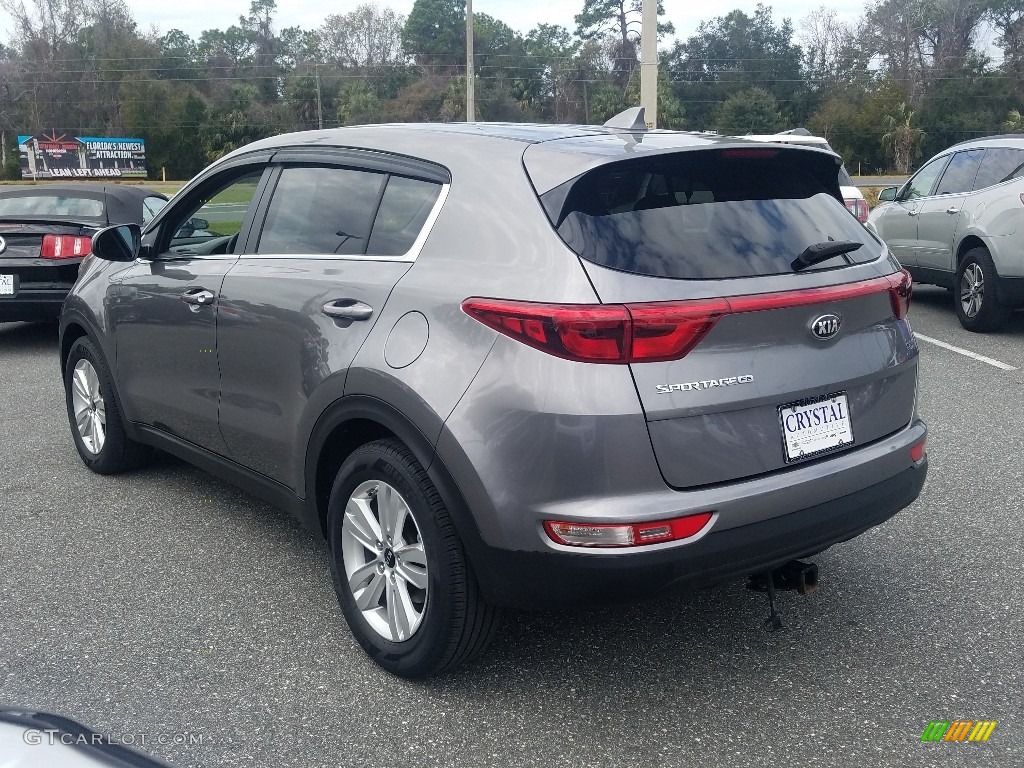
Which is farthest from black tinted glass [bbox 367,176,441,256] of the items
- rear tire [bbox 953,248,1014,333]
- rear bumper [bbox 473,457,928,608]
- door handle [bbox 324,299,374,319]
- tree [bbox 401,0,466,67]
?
tree [bbox 401,0,466,67]

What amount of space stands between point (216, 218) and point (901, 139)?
60.1 m

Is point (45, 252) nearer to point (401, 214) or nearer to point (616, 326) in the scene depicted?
point (401, 214)

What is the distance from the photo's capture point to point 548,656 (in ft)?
11.6

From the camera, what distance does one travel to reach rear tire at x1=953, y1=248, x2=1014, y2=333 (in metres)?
9.46

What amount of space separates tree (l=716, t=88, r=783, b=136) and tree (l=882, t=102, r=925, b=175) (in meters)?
6.97

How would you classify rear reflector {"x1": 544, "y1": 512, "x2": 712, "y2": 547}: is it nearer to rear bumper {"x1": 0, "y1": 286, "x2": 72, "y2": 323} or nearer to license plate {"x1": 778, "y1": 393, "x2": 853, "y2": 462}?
license plate {"x1": 778, "y1": 393, "x2": 853, "y2": 462}

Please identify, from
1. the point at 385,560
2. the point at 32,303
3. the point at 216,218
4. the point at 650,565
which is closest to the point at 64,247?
the point at 32,303

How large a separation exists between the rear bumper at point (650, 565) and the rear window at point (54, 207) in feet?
25.2

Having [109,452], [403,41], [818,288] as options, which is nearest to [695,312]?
[818,288]

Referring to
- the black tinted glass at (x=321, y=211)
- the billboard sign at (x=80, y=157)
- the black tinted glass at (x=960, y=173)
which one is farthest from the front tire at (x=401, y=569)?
the billboard sign at (x=80, y=157)

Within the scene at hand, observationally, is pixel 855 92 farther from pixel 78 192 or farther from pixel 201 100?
pixel 78 192

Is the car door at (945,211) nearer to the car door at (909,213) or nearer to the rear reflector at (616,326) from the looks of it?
the car door at (909,213)

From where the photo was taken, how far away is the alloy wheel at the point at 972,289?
9656 millimetres

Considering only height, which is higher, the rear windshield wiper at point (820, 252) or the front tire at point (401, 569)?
the rear windshield wiper at point (820, 252)
